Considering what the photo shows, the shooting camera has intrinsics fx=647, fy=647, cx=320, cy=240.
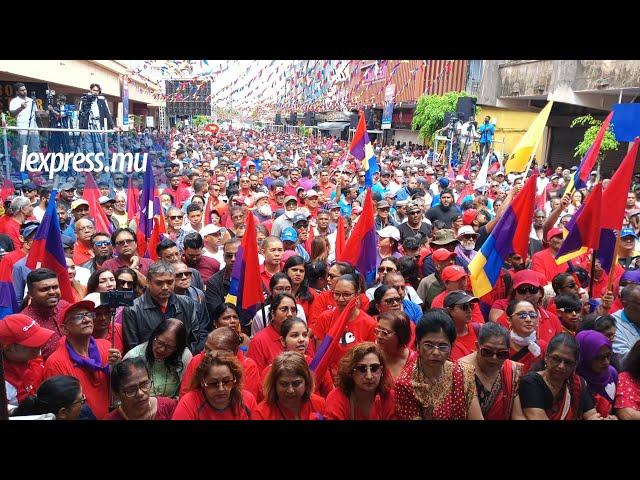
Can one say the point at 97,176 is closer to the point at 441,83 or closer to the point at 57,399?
the point at 57,399

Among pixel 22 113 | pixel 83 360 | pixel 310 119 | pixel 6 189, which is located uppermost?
pixel 310 119

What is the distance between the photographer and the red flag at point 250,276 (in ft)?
16.2

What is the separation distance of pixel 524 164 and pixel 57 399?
5.29m

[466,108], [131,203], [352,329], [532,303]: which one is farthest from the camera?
[466,108]

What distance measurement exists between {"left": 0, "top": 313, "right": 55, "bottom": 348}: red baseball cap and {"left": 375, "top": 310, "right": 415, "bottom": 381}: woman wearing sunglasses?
195cm

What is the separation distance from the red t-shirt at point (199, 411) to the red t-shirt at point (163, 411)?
0.14m

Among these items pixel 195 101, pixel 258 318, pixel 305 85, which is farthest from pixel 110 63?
pixel 305 85

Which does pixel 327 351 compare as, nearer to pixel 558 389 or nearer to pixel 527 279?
pixel 558 389

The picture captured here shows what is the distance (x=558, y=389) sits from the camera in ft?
10.8

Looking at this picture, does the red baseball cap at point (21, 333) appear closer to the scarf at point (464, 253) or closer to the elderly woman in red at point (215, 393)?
the elderly woman in red at point (215, 393)

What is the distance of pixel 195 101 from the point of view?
35594 mm

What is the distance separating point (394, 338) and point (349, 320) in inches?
26.2

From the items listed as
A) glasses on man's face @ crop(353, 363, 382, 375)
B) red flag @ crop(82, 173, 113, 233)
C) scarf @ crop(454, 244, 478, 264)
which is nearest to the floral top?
glasses on man's face @ crop(353, 363, 382, 375)

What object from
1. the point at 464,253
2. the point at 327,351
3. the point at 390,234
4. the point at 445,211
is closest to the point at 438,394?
the point at 327,351
